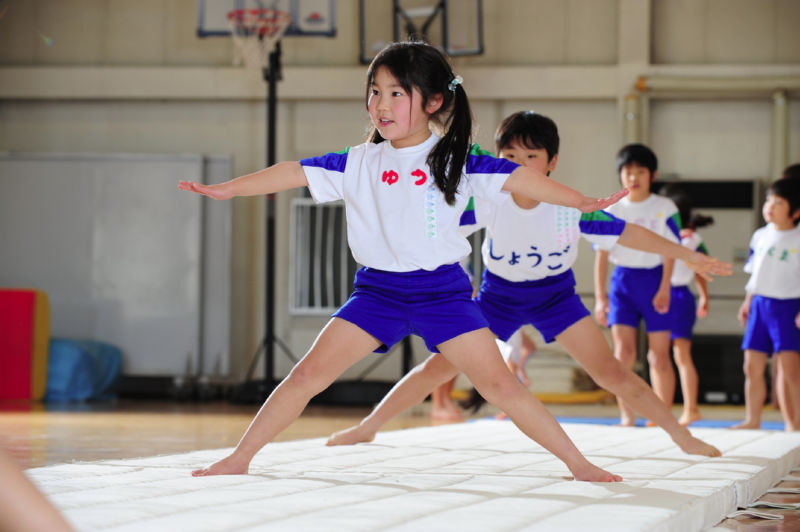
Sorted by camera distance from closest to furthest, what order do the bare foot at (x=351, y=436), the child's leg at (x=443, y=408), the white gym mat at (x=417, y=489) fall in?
the white gym mat at (x=417, y=489), the bare foot at (x=351, y=436), the child's leg at (x=443, y=408)

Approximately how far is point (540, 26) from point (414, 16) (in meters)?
1.10

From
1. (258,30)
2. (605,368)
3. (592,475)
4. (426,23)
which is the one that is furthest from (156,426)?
(426,23)

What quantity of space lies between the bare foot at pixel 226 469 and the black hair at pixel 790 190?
3.26 m

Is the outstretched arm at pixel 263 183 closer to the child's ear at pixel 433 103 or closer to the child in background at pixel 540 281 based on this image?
the child's ear at pixel 433 103

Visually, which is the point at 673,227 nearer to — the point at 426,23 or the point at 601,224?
the point at 601,224

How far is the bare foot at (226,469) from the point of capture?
2441 mm

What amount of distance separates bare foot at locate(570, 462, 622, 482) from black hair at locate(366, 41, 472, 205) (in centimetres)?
73

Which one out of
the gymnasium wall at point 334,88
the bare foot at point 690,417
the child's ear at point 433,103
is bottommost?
the bare foot at point 690,417

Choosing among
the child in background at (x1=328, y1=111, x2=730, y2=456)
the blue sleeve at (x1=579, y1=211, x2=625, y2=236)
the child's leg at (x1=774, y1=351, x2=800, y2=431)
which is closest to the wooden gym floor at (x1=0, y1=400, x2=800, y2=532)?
the child in background at (x1=328, y1=111, x2=730, y2=456)

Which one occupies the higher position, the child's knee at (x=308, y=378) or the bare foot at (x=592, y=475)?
the child's knee at (x=308, y=378)

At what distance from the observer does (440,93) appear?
7.99ft

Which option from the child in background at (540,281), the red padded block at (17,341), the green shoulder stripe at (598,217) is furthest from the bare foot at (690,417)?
the red padded block at (17,341)

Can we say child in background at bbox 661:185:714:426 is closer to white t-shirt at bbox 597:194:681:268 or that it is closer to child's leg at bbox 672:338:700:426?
child's leg at bbox 672:338:700:426

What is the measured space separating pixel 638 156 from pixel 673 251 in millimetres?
2051
